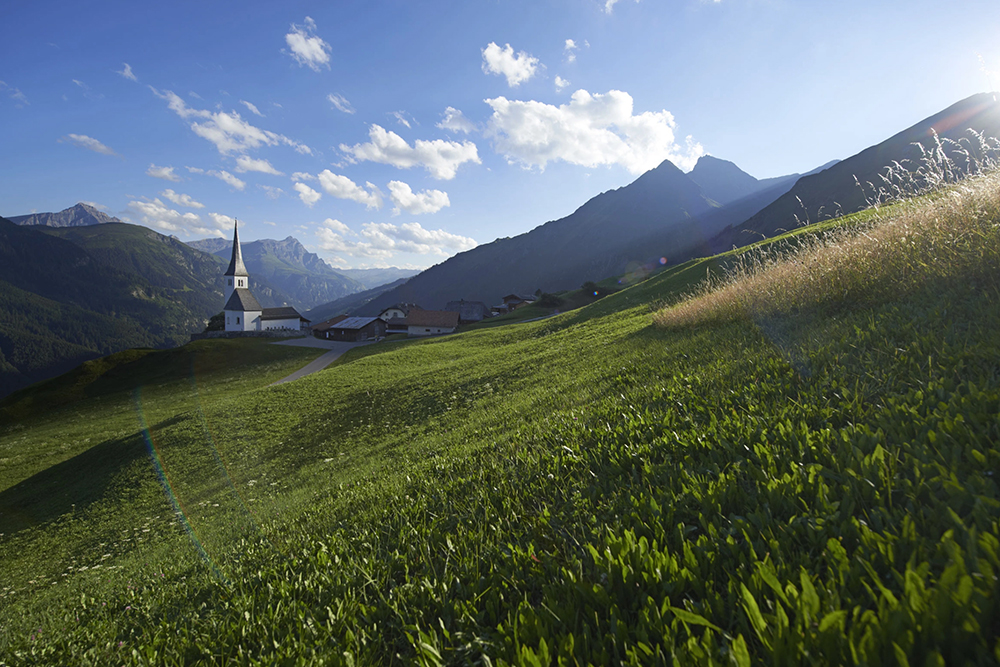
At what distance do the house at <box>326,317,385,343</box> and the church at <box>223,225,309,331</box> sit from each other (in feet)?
61.6

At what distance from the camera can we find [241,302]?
81.1 metres

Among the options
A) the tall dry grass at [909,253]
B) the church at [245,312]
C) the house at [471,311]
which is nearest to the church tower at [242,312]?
the church at [245,312]

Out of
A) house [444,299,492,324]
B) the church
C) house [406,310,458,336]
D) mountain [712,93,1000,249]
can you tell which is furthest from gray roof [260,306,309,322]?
mountain [712,93,1000,249]

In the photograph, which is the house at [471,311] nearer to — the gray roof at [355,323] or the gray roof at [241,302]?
the gray roof at [355,323]

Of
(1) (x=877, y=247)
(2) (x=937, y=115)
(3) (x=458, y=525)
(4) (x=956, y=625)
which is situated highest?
(2) (x=937, y=115)

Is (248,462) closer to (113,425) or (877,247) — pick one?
(877,247)

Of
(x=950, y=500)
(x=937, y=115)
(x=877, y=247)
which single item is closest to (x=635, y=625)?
(x=950, y=500)

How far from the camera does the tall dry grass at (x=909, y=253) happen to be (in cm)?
525

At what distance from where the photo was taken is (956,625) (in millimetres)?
1334

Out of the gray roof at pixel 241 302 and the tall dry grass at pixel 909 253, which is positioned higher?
the gray roof at pixel 241 302

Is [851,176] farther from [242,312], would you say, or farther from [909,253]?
[242,312]

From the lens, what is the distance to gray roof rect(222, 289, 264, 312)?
265ft

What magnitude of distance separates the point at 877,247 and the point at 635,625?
26.6 ft

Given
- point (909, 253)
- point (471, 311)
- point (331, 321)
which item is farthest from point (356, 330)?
point (909, 253)
